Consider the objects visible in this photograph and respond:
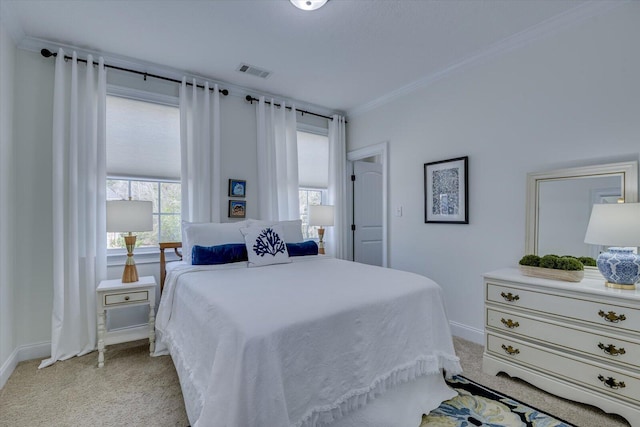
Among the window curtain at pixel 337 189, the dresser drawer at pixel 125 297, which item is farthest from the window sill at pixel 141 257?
the window curtain at pixel 337 189

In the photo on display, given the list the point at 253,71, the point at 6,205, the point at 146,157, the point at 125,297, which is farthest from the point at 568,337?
the point at 6,205

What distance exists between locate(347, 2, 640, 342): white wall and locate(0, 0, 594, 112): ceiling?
9.3 inches

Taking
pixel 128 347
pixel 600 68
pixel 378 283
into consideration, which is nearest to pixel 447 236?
pixel 378 283

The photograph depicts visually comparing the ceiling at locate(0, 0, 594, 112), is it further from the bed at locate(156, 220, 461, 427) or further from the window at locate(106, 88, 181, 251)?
the bed at locate(156, 220, 461, 427)

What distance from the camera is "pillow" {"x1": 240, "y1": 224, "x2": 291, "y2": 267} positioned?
272 centimetres

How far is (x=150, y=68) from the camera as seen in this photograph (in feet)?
10.1

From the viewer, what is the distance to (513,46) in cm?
264

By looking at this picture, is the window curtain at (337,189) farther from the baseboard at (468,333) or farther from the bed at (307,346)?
the bed at (307,346)

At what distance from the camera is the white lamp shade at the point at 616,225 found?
179cm

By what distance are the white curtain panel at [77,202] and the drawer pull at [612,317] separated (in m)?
3.76

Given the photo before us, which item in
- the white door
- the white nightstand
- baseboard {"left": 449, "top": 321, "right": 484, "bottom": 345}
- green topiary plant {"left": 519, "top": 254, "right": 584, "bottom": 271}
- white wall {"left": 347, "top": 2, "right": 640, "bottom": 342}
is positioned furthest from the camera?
the white door

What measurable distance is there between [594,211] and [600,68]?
1.09 meters

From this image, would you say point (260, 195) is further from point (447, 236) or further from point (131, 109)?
point (447, 236)

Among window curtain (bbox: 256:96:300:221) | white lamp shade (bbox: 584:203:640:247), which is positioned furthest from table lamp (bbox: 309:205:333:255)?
white lamp shade (bbox: 584:203:640:247)
